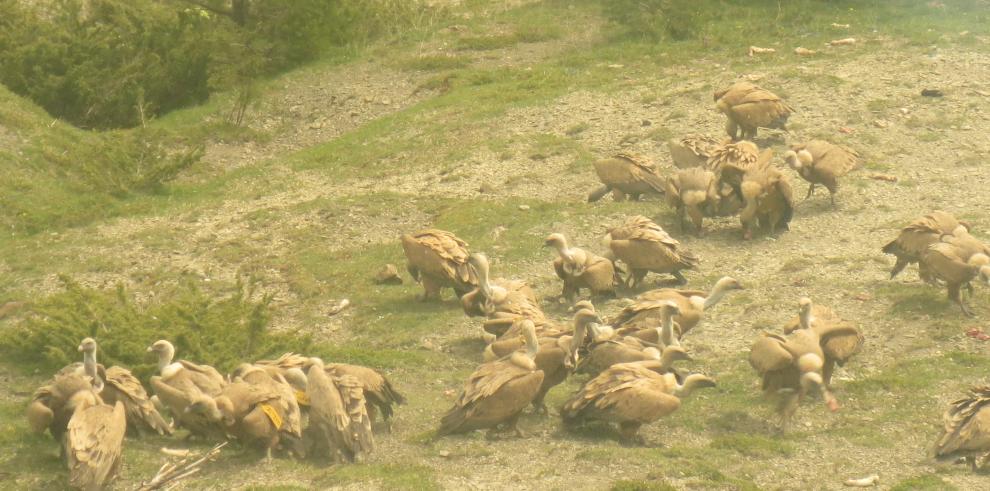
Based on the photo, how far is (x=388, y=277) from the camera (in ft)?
49.8

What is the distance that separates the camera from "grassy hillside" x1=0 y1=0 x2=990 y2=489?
33.4ft

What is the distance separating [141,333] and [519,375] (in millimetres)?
3936

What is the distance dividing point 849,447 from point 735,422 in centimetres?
98

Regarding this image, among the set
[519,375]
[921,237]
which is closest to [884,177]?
[921,237]

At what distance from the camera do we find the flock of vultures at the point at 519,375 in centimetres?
975

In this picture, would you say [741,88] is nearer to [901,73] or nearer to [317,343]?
[901,73]

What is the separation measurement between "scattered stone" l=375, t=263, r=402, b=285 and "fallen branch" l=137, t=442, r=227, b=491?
18.3 feet

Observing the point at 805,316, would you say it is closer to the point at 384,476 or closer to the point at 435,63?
the point at 384,476

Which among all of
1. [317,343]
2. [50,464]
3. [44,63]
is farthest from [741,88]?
[44,63]

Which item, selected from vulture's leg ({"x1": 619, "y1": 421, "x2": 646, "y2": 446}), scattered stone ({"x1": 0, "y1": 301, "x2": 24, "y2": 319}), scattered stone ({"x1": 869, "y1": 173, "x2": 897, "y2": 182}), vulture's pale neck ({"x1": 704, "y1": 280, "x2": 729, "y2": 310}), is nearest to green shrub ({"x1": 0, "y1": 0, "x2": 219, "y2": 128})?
scattered stone ({"x1": 0, "y1": 301, "x2": 24, "y2": 319})

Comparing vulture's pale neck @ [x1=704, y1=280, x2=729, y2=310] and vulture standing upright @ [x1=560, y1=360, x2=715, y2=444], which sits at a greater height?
vulture standing upright @ [x1=560, y1=360, x2=715, y2=444]

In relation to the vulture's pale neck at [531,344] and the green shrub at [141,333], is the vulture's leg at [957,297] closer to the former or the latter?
the vulture's pale neck at [531,344]

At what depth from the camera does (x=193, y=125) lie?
2391 cm

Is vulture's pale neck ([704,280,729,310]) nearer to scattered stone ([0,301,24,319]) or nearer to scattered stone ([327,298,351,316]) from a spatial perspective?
scattered stone ([327,298,351,316])
